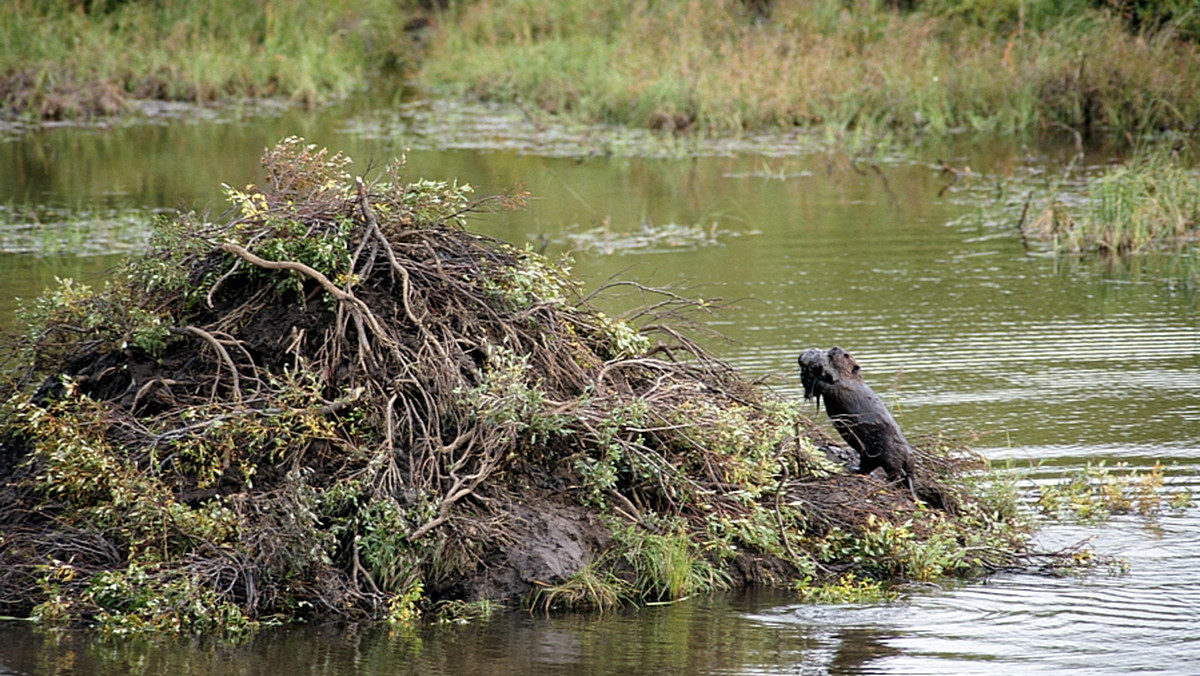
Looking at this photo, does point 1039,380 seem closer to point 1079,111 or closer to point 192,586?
point 192,586

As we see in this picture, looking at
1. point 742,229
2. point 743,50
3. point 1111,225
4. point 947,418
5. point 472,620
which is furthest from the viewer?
point 743,50

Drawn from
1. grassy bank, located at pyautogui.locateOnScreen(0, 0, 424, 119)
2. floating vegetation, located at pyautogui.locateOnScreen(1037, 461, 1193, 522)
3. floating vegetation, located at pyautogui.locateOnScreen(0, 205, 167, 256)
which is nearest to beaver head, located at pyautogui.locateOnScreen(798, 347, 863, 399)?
floating vegetation, located at pyautogui.locateOnScreen(1037, 461, 1193, 522)

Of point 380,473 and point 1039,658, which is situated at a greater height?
point 380,473

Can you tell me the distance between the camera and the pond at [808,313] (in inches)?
233

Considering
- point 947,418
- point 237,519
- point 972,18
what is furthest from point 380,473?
point 972,18

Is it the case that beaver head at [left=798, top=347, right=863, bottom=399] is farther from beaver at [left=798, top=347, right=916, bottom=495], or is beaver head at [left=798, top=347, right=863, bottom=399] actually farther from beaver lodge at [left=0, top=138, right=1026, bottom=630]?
beaver lodge at [left=0, top=138, right=1026, bottom=630]

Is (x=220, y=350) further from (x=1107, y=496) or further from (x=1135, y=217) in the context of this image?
(x=1135, y=217)

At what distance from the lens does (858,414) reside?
7398mm

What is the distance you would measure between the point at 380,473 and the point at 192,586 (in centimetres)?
91

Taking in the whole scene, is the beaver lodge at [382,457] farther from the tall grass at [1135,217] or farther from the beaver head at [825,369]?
the tall grass at [1135,217]

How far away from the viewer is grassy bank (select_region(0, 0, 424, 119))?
24.9 m

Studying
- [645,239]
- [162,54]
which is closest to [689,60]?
[645,239]

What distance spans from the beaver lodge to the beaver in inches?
6.2

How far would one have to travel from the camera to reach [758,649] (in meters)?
5.95
